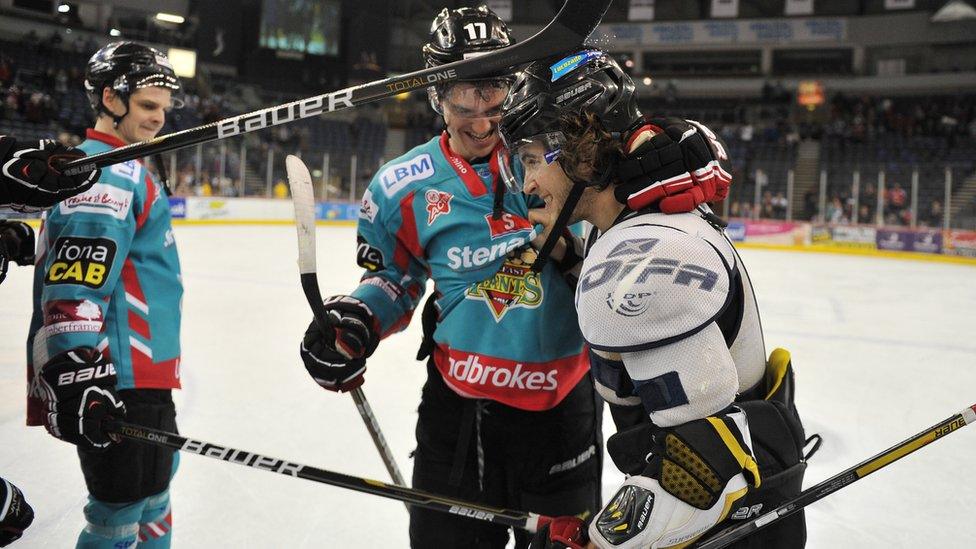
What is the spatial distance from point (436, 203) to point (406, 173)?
11 cm

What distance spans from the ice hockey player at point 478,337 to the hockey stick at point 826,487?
56 cm

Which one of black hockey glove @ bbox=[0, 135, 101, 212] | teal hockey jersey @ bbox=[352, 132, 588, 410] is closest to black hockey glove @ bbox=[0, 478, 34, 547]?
black hockey glove @ bbox=[0, 135, 101, 212]

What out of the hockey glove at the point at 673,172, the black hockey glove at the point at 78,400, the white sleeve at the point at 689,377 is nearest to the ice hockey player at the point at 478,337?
the black hockey glove at the point at 78,400

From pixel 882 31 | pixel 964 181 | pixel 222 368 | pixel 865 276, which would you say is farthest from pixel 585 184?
pixel 882 31

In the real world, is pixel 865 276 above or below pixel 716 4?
below

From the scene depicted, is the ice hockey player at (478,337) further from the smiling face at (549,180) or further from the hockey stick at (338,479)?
the smiling face at (549,180)

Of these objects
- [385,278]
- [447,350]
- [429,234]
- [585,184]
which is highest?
[585,184]

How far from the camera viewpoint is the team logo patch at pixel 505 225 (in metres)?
1.61

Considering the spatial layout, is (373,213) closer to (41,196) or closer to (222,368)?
(41,196)

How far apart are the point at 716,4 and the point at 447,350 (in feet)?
73.6

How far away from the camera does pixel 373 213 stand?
→ 174 cm

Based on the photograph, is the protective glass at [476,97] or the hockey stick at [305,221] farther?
the protective glass at [476,97]

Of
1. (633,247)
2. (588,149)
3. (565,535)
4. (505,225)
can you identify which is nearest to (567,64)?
(588,149)

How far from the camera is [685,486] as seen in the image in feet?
3.10
